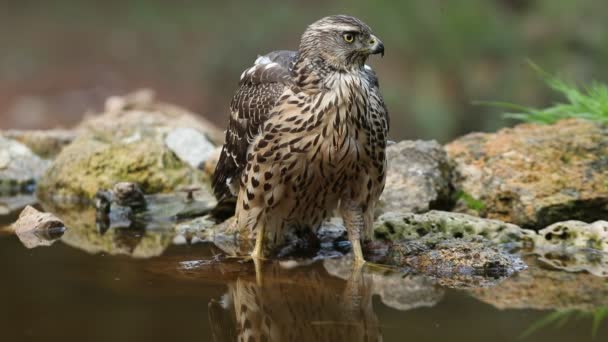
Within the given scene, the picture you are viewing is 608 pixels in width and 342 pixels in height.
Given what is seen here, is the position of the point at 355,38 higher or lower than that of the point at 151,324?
higher

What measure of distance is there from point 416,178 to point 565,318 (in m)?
2.54

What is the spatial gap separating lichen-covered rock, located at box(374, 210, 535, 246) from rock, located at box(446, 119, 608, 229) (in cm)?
41

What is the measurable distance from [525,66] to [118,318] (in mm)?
9990

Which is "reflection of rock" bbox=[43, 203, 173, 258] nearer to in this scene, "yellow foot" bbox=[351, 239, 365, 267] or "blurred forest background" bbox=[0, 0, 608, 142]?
"yellow foot" bbox=[351, 239, 365, 267]

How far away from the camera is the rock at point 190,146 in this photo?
8.38 m

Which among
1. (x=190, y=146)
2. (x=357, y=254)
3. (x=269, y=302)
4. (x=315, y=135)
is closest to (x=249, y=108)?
(x=315, y=135)

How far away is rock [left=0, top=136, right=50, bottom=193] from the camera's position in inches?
349

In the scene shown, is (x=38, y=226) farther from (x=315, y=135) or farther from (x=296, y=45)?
(x=296, y=45)

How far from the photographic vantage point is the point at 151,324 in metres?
4.45

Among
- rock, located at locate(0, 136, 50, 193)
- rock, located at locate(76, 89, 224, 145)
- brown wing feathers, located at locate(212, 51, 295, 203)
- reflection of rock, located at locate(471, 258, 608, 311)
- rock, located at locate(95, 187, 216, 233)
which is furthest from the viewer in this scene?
rock, located at locate(76, 89, 224, 145)

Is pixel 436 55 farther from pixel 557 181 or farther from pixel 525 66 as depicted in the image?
pixel 557 181

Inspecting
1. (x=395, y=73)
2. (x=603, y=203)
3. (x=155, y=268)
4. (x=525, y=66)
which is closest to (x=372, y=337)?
(x=155, y=268)

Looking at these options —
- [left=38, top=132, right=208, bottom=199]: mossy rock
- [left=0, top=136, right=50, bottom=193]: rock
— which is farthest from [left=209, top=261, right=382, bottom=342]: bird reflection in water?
[left=0, top=136, right=50, bottom=193]: rock

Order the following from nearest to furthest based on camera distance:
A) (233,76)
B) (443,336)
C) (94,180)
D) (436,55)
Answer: (443,336), (94,180), (436,55), (233,76)
